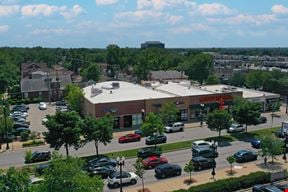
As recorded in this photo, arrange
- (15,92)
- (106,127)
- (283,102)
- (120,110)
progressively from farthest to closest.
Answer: (15,92) < (283,102) < (120,110) < (106,127)

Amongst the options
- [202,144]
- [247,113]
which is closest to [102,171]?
[202,144]

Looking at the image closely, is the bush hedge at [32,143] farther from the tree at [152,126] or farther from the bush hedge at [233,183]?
the bush hedge at [233,183]

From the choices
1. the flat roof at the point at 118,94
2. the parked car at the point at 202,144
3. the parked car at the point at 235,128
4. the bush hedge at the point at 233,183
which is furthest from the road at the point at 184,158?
the flat roof at the point at 118,94

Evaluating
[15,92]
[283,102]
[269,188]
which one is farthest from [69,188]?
[15,92]

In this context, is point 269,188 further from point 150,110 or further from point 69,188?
point 150,110

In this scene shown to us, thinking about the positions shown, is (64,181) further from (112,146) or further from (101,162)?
(112,146)
